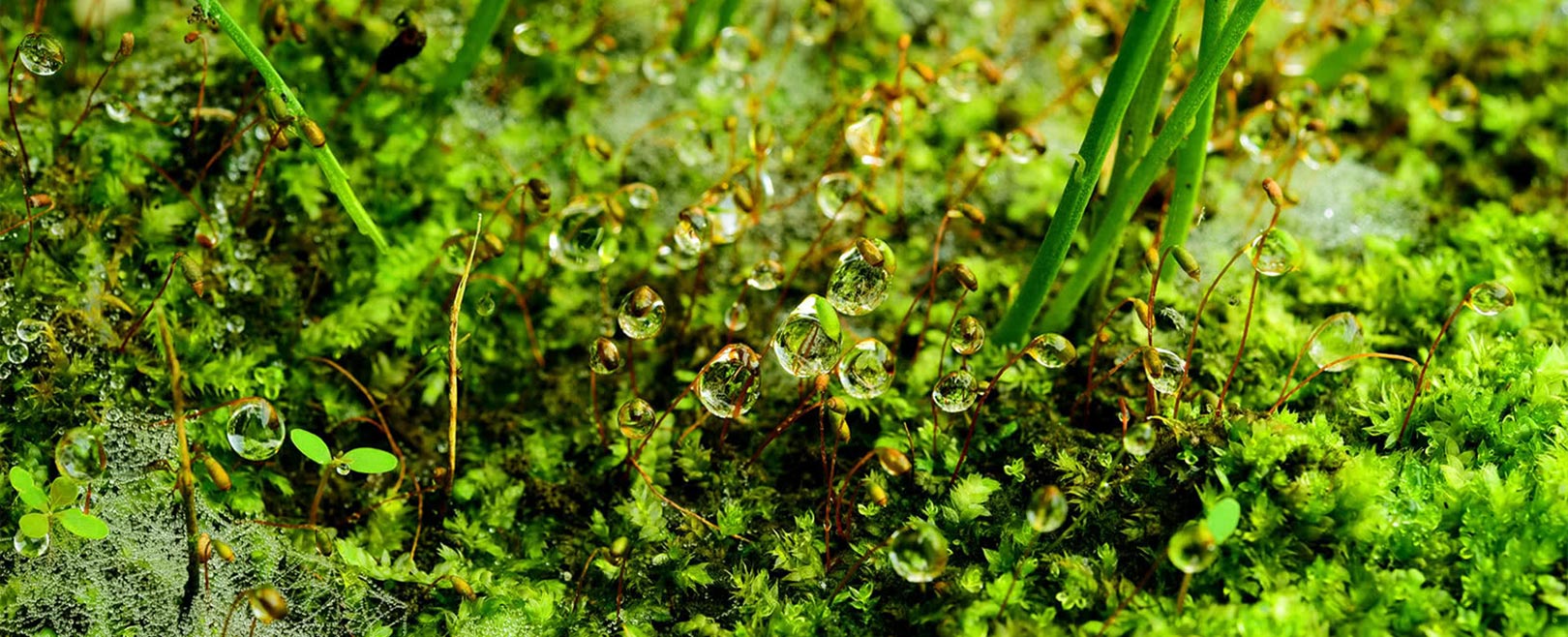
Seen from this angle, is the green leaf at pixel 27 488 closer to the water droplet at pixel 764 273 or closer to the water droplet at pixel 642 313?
the water droplet at pixel 642 313

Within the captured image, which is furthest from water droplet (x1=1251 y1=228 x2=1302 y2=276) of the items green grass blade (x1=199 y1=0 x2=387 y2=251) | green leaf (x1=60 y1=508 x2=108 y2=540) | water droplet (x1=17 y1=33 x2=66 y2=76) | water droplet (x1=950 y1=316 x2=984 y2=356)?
water droplet (x1=17 y1=33 x2=66 y2=76)

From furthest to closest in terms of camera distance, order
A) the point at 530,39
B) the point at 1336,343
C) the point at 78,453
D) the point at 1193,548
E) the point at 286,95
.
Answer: the point at 530,39 → the point at 1336,343 → the point at 286,95 → the point at 78,453 → the point at 1193,548

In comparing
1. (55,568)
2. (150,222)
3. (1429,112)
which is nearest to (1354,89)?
(1429,112)

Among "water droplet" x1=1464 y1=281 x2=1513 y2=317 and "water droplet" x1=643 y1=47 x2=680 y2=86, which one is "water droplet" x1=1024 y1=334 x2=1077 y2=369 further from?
"water droplet" x1=643 y1=47 x2=680 y2=86

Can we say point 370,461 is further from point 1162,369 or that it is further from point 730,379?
point 1162,369

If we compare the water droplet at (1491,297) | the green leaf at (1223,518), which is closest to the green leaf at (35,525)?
the green leaf at (1223,518)

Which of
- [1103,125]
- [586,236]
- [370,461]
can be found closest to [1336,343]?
[1103,125]
